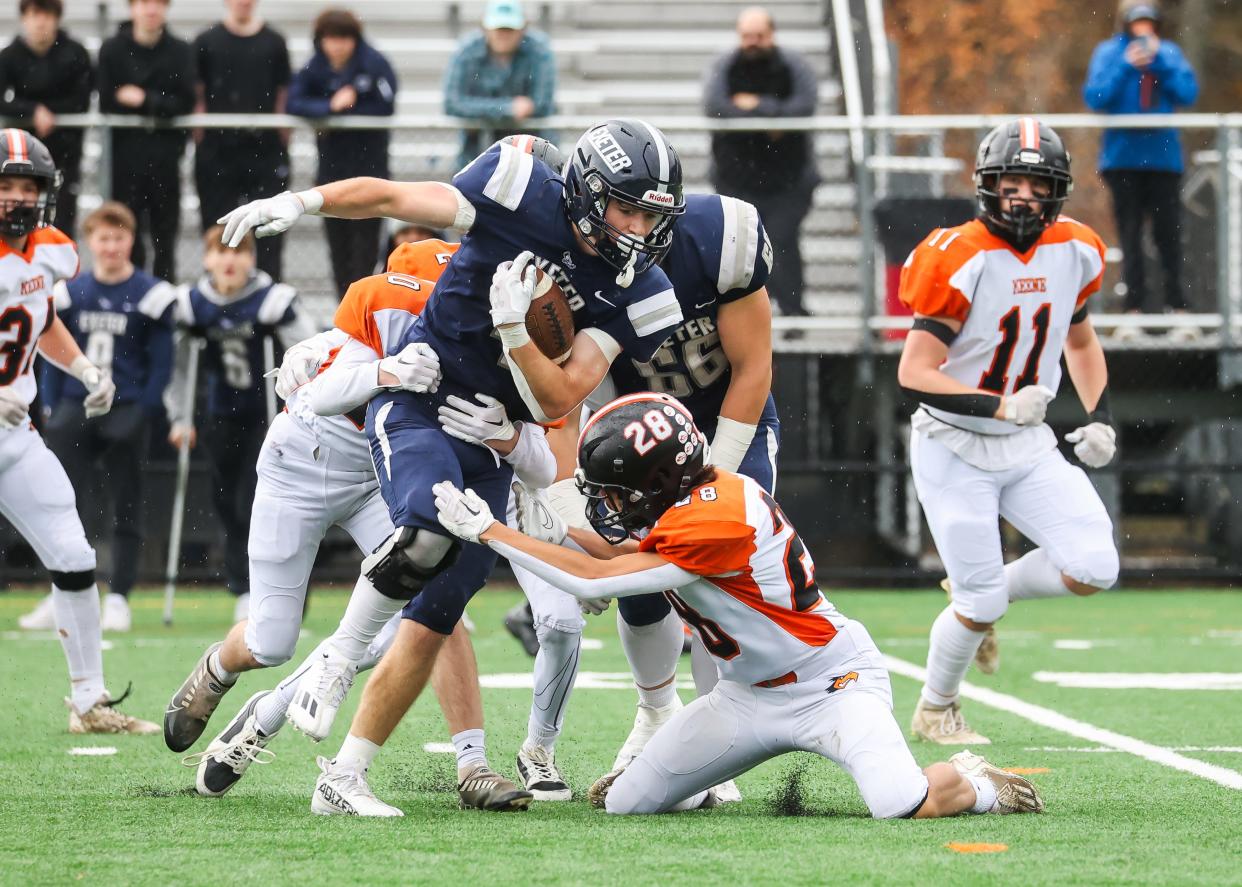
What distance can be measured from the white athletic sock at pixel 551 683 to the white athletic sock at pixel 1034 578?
71.2 inches

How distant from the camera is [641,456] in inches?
183

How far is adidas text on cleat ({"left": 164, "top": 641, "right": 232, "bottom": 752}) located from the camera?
5.64 meters

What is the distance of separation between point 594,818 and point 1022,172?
2889 mm

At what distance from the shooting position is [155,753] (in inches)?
243

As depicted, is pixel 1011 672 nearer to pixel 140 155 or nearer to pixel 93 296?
pixel 93 296

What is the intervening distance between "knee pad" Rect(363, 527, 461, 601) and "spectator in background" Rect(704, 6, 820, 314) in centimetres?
684

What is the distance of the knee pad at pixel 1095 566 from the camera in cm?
642

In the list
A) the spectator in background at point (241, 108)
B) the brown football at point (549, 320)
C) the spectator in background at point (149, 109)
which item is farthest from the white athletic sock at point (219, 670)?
the spectator in background at point (149, 109)

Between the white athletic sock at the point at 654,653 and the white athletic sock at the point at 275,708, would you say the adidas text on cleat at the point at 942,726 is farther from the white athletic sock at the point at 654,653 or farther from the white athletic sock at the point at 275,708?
the white athletic sock at the point at 275,708

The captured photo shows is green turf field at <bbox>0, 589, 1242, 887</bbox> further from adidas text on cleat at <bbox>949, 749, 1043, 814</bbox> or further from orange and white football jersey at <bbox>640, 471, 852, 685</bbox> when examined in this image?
orange and white football jersey at <bbox>640, 471, 852, 685</bbox>

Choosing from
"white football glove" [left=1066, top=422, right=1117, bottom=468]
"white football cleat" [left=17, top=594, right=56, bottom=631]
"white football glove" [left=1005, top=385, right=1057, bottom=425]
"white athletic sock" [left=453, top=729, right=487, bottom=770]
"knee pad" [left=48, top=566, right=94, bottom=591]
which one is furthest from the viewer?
"white football cleat" [left=17, top=594, right=56, bottom=631]

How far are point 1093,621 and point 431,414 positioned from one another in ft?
22.9

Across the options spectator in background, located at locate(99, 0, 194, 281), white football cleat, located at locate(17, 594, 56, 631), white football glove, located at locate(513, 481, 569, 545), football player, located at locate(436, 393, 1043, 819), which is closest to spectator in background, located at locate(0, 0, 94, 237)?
spectator in background, located at locate(99, 0, 194, 281)

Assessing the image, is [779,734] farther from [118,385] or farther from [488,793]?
[118,385]
